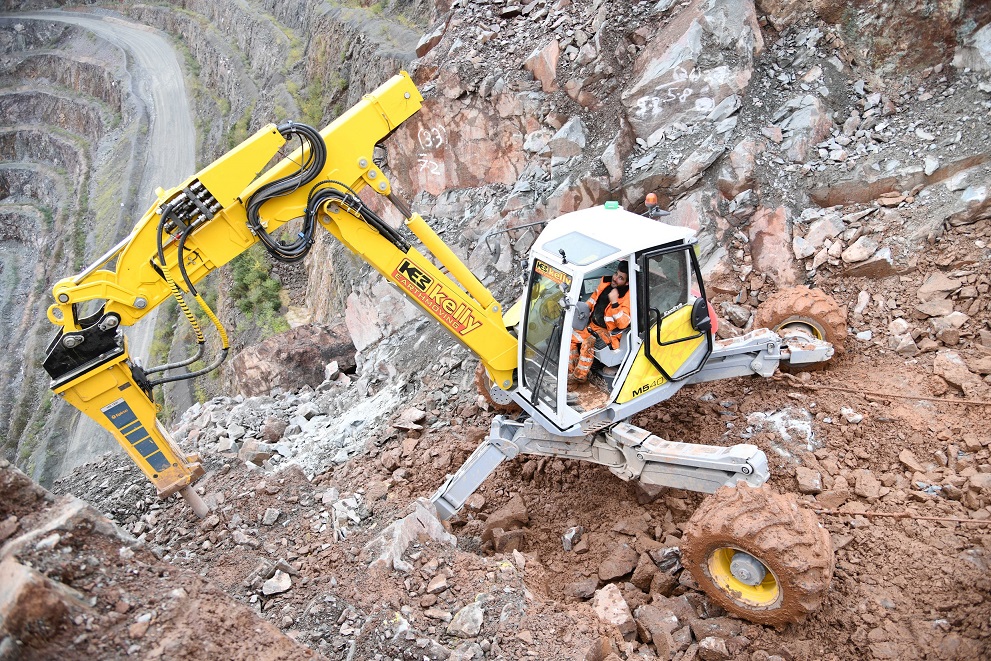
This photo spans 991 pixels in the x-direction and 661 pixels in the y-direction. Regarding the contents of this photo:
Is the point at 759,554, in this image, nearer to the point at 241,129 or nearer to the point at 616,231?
the point at 616,231

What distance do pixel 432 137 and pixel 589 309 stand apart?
6.10 metres

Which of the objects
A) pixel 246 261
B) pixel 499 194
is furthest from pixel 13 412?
pixel 499 194

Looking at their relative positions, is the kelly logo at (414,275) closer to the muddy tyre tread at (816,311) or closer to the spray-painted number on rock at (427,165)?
the muddy tyre tread at (816,311)

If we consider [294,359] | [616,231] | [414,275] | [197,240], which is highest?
[197,240]

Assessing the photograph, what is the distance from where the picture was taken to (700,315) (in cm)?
561

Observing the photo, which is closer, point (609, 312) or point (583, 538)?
point (609, 312)

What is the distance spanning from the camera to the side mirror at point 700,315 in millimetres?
5590

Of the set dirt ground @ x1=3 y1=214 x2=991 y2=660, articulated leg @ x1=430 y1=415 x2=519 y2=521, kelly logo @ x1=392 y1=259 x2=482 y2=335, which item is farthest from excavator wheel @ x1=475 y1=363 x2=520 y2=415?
kelly logo @ x1=392 y1=259 x2=482 y2=335

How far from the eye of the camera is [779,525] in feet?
14.8

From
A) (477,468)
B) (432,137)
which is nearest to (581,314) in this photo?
(477,468)

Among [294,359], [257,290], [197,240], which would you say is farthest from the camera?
[257,290]

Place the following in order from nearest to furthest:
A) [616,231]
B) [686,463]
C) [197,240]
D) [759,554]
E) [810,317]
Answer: [759,554] → [197,240] → [686,463] → [616,231] → [810,317]

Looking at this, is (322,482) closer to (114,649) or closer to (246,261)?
(114,649)

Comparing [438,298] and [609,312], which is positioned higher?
[438,298]
